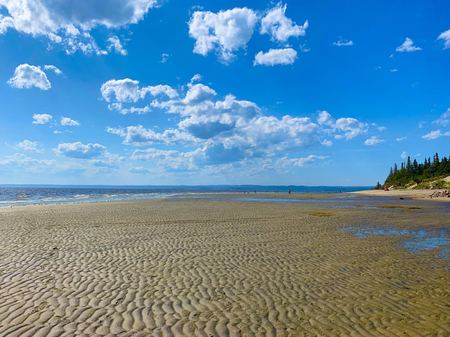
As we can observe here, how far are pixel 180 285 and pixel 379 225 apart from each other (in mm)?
19242

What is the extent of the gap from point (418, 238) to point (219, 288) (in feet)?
47.5

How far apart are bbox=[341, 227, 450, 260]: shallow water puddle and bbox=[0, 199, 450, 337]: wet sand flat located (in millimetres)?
714

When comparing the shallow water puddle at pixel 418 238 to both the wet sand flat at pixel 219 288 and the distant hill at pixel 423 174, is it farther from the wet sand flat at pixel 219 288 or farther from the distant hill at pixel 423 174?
the distant hill at pixel 423 174

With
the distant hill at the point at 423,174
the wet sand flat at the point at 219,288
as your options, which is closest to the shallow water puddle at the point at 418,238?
the wet sand flat at the point at 219,288

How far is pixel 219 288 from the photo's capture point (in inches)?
326

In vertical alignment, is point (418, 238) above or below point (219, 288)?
below

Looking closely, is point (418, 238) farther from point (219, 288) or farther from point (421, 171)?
point (421, 171)

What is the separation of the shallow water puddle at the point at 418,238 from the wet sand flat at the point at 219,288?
714mm

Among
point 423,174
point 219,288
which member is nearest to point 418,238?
point 219,288

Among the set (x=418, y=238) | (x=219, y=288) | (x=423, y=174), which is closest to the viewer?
(x=219, y=288)

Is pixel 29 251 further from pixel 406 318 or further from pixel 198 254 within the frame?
pixel 406 318

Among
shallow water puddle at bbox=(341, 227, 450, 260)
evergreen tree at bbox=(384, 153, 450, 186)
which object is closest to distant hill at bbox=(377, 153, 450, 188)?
evergreen tree at bbox=(384, 153, 450, 186)

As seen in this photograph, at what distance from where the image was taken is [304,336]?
18.4ft

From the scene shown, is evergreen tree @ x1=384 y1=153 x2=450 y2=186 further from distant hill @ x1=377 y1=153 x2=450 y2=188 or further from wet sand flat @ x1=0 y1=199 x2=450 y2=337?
wet sand flat @ x1=0 y1=199 x2=450 y2=337
